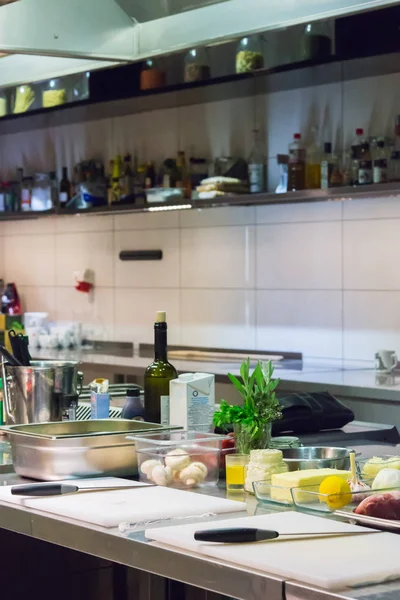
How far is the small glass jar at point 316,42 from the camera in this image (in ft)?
12.5

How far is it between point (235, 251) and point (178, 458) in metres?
3.14

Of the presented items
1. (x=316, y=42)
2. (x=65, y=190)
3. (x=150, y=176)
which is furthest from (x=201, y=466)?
(x=65, y=190)

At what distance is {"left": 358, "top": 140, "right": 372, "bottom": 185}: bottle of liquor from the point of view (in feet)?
14.2

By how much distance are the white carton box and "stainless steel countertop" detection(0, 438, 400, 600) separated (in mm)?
275

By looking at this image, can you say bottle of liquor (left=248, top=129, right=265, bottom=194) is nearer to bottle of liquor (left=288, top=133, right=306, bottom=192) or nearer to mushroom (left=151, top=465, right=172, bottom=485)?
bottle of liquor (left=288, top=133, right=306, bottom=192)

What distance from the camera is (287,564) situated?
144 centimetres

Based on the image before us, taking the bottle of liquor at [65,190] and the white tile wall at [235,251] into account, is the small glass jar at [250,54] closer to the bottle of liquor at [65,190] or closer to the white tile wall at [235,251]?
the white tile wall at [235,251]

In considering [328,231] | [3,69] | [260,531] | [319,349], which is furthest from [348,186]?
[260,531]

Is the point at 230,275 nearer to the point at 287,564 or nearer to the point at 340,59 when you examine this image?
the point at 340,59

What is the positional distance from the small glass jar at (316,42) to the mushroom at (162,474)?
2192mm

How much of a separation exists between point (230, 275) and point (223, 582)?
12.4 feet

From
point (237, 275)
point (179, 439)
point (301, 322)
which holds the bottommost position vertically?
point (179, 439)

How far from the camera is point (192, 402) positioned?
235 cm

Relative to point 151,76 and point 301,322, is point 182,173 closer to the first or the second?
point 151,76
